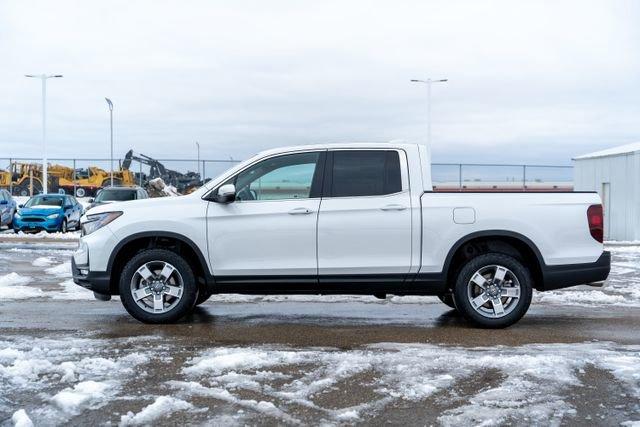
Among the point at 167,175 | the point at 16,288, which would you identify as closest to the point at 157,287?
the point at 16,288

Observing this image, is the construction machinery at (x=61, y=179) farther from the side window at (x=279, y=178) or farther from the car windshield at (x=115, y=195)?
the side window at (x=279, y=178)

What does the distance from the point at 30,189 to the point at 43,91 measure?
817cm

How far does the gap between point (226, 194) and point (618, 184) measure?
62.8ft

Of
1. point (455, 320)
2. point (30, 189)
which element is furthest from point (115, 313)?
Result: point (30, 189)

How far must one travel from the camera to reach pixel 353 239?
25.1ft

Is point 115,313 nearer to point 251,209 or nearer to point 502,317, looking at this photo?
point 251,209

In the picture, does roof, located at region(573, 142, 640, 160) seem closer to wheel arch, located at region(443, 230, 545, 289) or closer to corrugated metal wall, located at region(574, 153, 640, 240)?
corrugated metal wall, located at region(574, 153, 640, 240)

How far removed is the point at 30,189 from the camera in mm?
44031

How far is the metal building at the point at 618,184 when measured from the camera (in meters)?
22.7

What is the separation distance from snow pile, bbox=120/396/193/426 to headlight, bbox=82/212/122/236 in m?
3.35

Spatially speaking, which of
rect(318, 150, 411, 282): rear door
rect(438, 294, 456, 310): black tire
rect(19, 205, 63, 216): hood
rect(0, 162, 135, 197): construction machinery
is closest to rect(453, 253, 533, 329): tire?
rect(318, 150, 411, 282): rear door

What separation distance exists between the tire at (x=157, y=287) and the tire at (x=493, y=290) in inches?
111

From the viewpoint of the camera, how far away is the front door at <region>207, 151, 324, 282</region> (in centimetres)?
771

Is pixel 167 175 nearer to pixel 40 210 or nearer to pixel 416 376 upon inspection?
pixel 40 210
